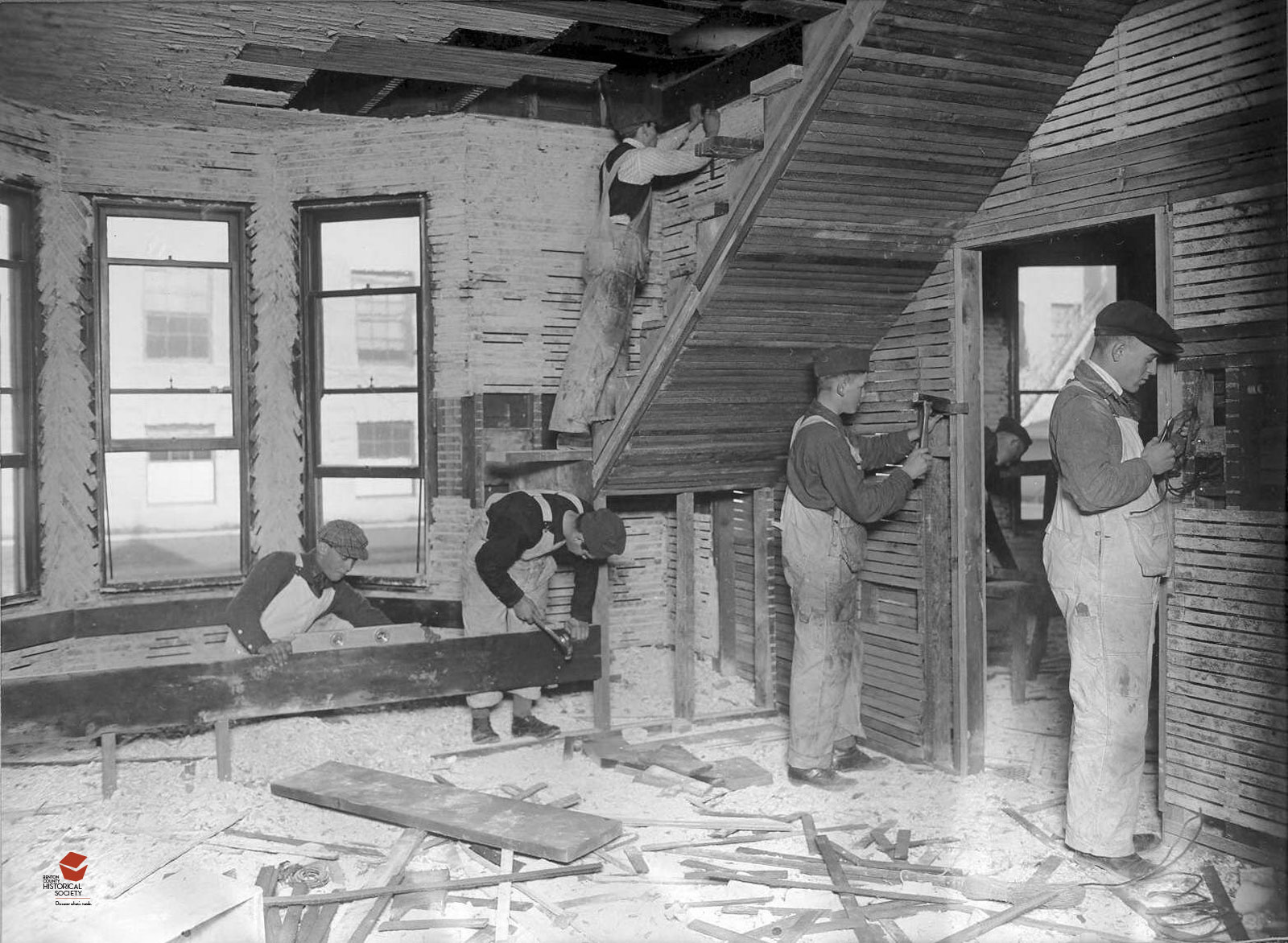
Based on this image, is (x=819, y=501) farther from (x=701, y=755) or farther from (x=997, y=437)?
(x=997, y=437)

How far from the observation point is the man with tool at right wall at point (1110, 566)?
391 centimetres

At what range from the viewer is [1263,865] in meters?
4.01

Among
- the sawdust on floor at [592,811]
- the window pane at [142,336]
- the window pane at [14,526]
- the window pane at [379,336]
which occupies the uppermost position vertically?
the window pane at [379,336]

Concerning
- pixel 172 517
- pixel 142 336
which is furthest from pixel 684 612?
pixel 172 517

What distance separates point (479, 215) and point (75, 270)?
2550mm

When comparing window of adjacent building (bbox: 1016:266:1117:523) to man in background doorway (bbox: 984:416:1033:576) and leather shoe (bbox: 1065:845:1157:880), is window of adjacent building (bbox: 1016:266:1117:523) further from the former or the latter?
leather shoe (bbox: 1065:845:1157:880)

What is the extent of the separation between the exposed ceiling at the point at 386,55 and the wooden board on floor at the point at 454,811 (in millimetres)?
3313

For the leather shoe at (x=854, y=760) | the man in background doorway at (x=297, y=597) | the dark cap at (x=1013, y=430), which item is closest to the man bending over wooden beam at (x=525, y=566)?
the man in background doorway at (x=297, y=597)

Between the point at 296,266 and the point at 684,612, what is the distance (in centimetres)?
349

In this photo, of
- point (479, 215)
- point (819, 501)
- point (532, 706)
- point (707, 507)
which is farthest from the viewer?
point (707, 507)

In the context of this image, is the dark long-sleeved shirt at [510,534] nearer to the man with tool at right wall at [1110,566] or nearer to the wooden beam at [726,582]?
the wooden beam at [726,582]

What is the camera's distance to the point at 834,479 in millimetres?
4984

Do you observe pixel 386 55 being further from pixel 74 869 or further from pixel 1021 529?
pixel 1021 529

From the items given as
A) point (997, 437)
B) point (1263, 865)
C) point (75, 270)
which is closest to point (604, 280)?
point (997, 437)
